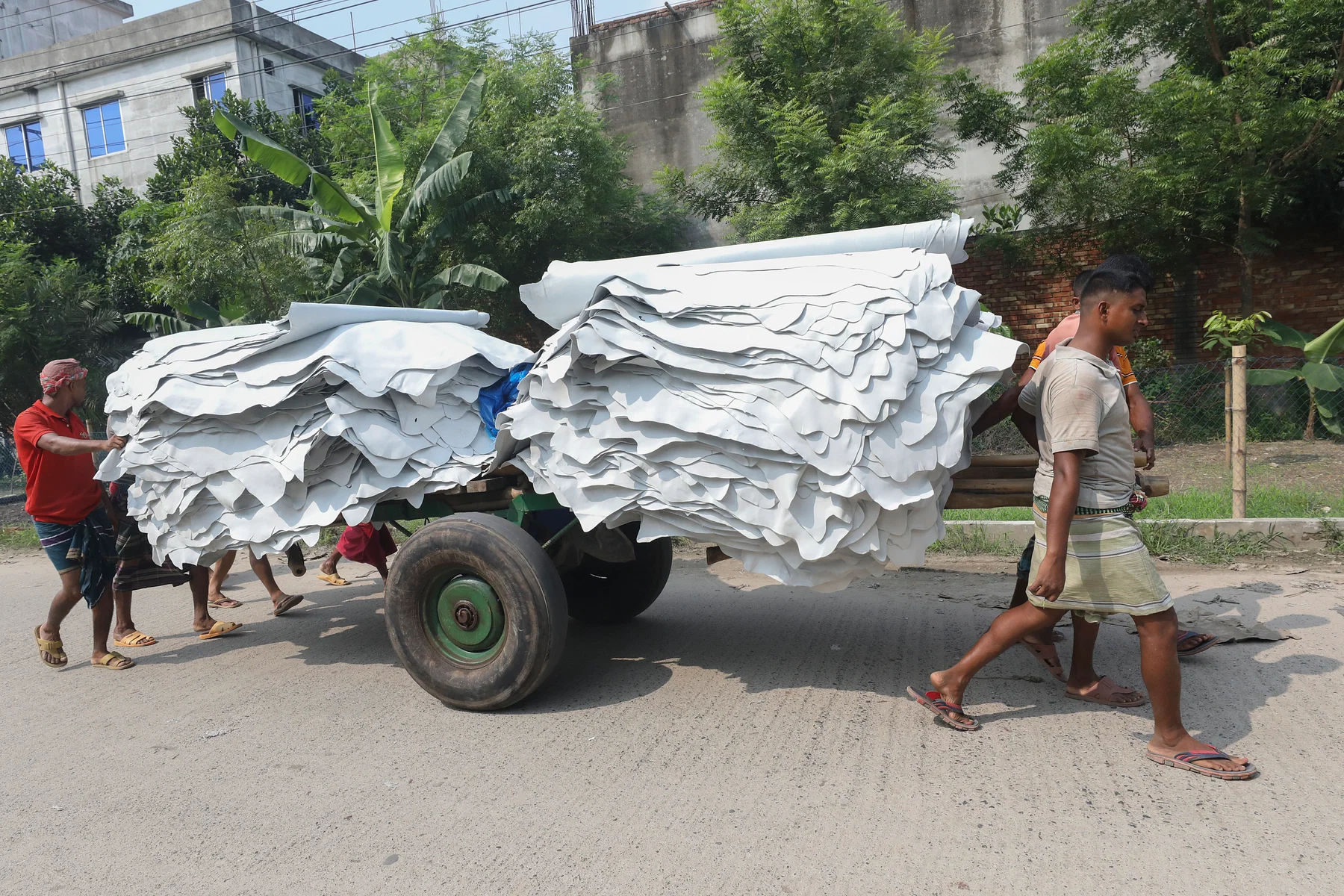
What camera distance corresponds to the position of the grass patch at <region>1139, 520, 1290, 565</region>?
20.3 ft

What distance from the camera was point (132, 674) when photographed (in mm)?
4902

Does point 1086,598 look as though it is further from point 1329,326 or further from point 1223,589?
point 1329,326

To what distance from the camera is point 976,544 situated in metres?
6.91

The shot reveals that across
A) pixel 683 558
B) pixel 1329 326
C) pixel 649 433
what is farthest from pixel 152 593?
pixel 1329 326

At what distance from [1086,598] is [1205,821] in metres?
0.79

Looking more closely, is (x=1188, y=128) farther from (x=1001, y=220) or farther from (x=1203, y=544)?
(x=1203, y=544)

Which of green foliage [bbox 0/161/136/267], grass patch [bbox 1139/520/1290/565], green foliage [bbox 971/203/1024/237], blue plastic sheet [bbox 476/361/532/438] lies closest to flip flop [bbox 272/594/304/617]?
blue plastic sheet [bbox 476/361/532/438]

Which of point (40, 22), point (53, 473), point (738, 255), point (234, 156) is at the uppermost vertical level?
point (40, 22)

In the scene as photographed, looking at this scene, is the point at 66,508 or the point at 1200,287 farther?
the point at 1200,287

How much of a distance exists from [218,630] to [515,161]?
345 inches

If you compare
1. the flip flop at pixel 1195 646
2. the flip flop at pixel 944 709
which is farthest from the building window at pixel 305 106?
the flip flop at pixel 1195 646

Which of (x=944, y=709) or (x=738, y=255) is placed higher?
(x=738, y=255)

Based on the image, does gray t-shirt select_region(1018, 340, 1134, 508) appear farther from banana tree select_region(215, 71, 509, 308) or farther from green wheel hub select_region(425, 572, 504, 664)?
banana tree select_region(215, 71, 509, 308)

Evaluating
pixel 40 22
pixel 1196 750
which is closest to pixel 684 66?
pixel 1196 750
